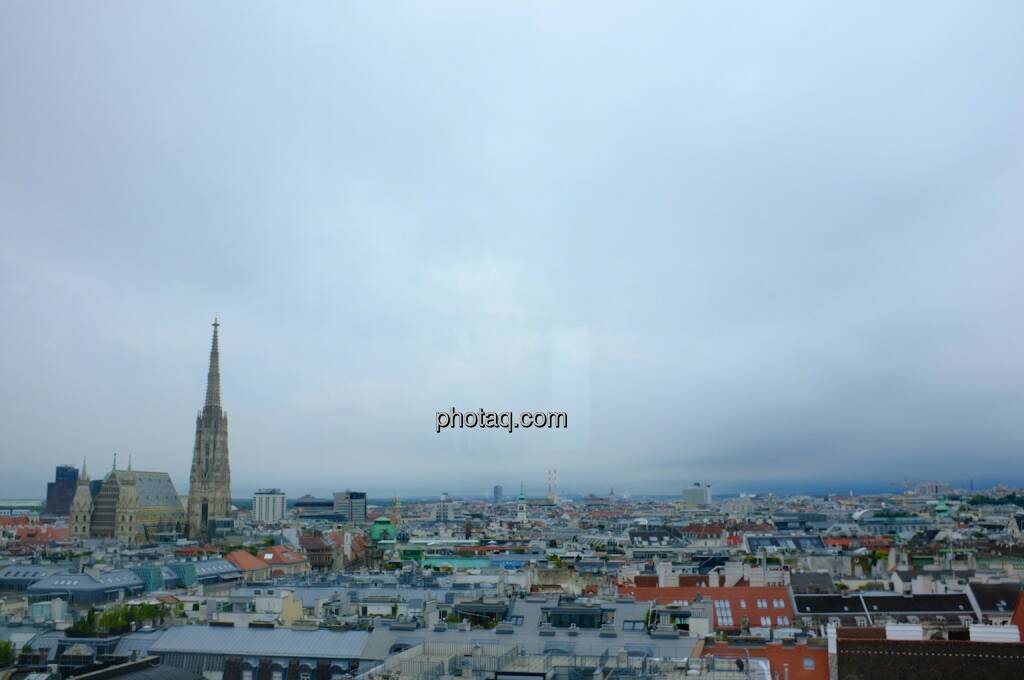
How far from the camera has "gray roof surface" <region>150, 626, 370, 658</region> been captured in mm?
22703

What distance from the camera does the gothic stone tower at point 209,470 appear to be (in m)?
107

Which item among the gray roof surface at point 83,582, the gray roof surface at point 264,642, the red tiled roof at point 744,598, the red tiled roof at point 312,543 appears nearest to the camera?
the gray roof surface at point 264,642

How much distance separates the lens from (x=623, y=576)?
42.0m

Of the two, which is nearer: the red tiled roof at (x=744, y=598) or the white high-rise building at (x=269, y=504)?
the red tiled roof at (x=744, y=598)

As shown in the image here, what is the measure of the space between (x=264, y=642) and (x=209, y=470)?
87.9m

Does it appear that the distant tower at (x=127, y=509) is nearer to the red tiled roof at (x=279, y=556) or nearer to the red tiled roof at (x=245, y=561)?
the red tiled roof at (x=279, y=556)

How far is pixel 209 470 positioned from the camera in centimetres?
10756

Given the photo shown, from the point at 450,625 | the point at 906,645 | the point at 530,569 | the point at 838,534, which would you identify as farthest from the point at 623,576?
the point at 838,534

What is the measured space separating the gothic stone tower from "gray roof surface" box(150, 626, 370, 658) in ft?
277

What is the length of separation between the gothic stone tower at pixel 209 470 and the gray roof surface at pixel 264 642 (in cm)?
8456

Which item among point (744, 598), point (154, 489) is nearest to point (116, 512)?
point (154, 489)

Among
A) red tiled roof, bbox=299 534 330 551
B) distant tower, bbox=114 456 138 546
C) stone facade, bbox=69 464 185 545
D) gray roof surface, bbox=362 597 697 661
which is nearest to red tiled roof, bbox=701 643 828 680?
gray roof surface, bbox=362 597 697 661

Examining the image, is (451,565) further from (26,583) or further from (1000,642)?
(1000,642)

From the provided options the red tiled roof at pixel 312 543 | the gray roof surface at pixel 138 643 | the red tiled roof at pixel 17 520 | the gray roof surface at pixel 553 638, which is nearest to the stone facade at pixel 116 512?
the red tiled roof at pixel 17 520
